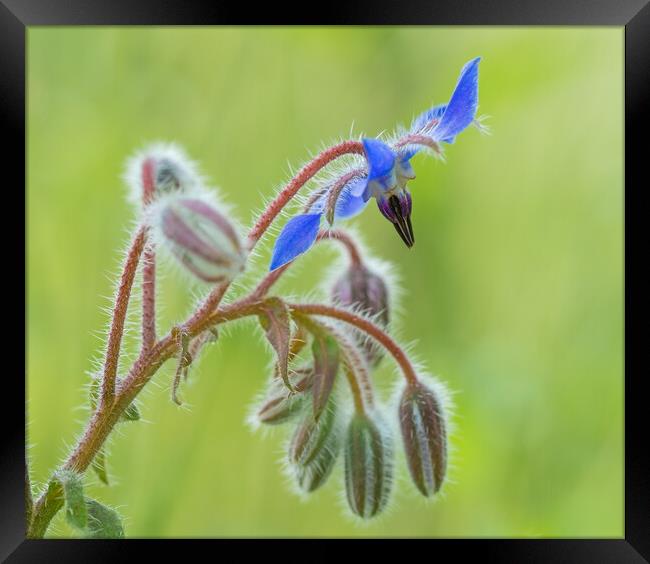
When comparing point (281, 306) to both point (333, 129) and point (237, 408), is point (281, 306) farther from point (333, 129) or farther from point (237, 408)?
point (333, 129)

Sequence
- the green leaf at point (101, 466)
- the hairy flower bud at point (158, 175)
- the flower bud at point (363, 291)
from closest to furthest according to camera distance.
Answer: the green leaf at point (101, 466), the hairy flower bud at point (158, 175), the flower bud at point (363, 291)

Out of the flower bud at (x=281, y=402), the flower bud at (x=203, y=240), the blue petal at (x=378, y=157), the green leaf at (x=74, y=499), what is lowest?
the green leaf at (x=74, y=499)

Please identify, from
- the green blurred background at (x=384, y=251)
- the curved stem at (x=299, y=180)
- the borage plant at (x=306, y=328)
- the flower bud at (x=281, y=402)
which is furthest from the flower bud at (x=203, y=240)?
the green blurred background at (x=384, y=251)

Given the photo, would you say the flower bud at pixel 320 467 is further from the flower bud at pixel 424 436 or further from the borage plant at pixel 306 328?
the flower bud at pixel 424 436

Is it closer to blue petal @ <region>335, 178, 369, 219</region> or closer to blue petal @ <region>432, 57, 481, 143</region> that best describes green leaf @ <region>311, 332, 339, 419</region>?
blue petal @ <region>335, 178, 369, 219</region>

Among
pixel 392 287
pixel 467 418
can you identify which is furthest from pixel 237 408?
pixel 392 287

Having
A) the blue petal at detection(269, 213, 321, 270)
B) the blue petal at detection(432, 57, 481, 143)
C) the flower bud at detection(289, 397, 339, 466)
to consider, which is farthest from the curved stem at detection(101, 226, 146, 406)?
the blue petal at detection(432, 57, 481, 143)
